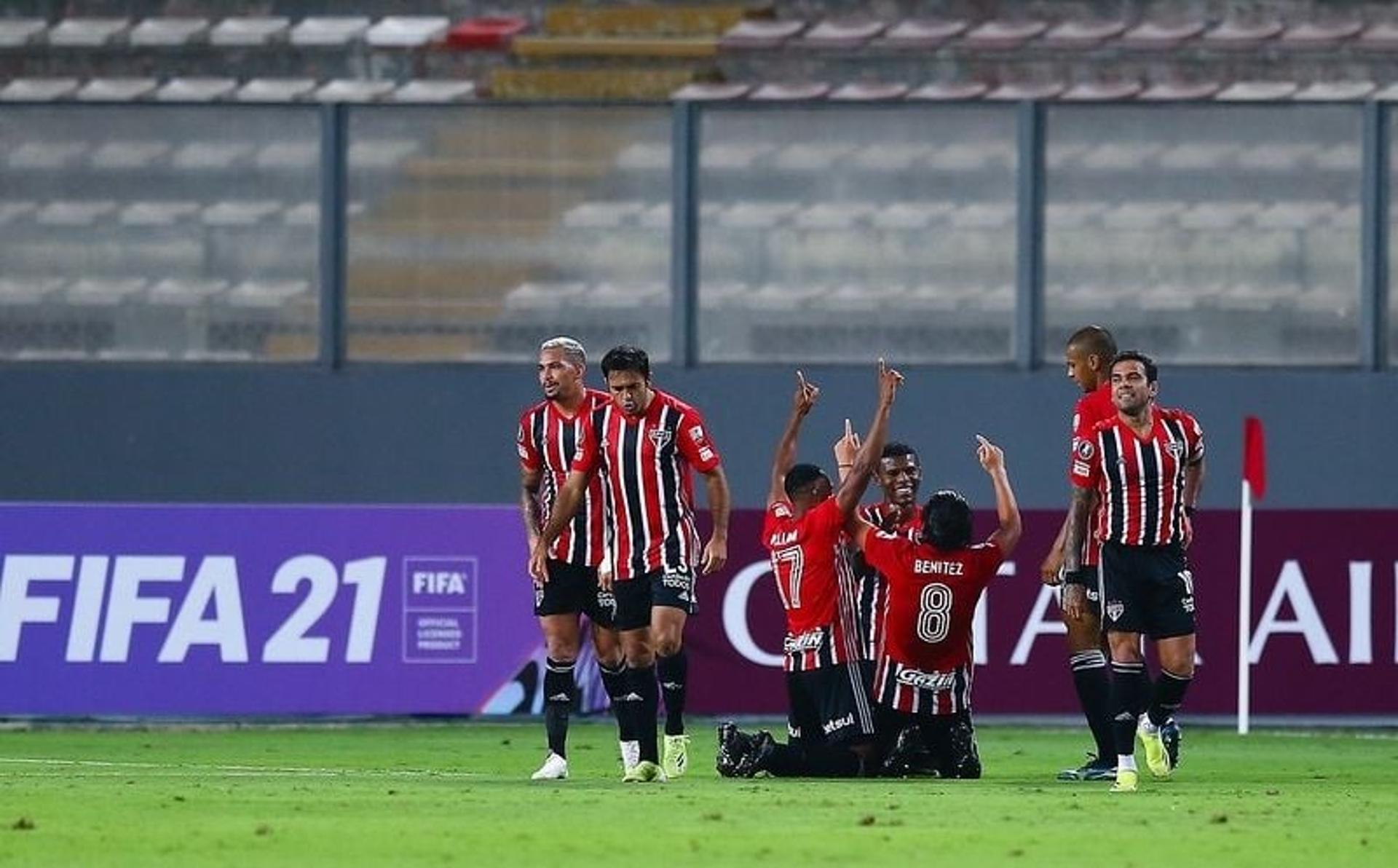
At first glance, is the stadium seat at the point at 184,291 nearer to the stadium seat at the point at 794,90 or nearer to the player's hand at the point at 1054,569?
the stadium seat at the point at 794,90

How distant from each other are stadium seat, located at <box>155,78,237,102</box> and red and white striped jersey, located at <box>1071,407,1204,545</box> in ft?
44.3

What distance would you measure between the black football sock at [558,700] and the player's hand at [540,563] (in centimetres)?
36

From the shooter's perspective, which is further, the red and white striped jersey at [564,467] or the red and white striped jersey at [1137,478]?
the red and white striped jersey at [564,467]

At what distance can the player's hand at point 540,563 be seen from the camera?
13117 mm

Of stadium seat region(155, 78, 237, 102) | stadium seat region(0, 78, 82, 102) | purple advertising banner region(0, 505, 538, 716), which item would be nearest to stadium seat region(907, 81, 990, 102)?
stadium seat region(155, 78, 237, 102)

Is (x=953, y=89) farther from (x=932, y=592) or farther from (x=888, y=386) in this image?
(x=888, y=386)

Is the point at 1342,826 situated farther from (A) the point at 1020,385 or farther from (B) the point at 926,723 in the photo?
(A) the point at 1020,385

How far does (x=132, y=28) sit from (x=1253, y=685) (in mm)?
12840

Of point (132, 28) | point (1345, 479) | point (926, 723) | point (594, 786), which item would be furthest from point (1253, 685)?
point (132, 28)

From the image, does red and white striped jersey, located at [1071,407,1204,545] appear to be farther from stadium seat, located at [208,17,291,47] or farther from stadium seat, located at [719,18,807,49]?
stadium seat, located at [208,17,291,47]

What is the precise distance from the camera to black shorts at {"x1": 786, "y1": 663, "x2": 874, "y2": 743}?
536 inches

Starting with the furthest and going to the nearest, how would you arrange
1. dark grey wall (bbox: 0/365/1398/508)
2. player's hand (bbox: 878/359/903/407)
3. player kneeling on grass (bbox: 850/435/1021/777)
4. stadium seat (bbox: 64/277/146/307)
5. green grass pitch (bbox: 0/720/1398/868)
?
stadium seat (bbox: 64/277/146/307) < dark grey wall (bbox: 0/365/1398/508) < player kneeling on grass (bbox: 850/435/1021/777) < player's hand (bbox: 878/359/903/407) < green grass pitch (bbox: 0/720/1398/868)

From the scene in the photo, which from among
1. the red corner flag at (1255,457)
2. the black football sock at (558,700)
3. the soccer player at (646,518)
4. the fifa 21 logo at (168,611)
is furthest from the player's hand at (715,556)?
the red corner flag at (1255,457)

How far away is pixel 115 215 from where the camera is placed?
72.3ft
